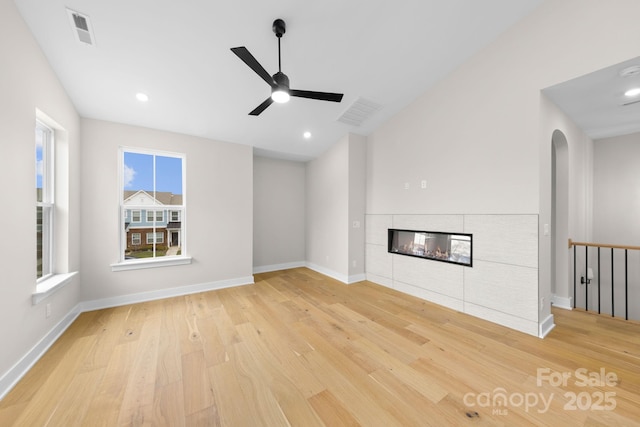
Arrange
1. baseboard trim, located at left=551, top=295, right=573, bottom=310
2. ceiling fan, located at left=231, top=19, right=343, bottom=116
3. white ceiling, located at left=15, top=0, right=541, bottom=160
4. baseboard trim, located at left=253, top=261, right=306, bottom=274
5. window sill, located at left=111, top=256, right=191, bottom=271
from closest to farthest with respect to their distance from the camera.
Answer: ceiling fan, located at left=231, top=19, right=343, bottom=116, white ceiling, located at left=15, top=0, right=541, bottom=160, baseboard trim, located at left=551, top=295, right=573, bottom=310, window sill, located at left=111, top=256, right=191, bottom=271, baseboard trim, located at left=253, top=261, right=306, bottom=274

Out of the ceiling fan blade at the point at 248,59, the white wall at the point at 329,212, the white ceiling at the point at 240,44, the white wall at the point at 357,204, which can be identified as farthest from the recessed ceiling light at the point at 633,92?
the ceiling fan blade at the point at 248,59

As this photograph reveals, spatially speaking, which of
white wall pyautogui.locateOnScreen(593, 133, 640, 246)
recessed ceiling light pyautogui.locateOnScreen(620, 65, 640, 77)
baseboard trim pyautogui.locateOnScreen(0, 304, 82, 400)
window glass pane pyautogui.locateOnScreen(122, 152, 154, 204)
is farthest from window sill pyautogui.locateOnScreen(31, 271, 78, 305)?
white wall pyautogui.locateOnScreen(593, 133, 640, 246)

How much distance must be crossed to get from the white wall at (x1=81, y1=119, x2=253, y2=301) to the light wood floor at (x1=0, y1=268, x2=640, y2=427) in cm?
60

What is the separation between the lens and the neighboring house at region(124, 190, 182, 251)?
3596mm

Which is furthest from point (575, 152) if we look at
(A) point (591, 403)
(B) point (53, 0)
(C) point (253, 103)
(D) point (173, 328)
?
(B) point (53, 0)

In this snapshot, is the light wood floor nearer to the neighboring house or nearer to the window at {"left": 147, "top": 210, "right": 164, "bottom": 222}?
the neighboring house

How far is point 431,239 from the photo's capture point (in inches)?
144

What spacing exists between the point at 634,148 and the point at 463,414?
16.9 ft

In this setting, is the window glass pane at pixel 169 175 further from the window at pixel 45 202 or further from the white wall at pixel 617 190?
the white wall at pixel 617 190

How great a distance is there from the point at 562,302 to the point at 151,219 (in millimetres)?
6225

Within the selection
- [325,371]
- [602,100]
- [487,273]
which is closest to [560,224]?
[487,273]

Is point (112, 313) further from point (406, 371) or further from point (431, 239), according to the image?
point (431, 239)

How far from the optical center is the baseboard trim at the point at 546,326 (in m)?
2.54

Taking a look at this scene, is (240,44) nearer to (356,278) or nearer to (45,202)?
(45,202)
